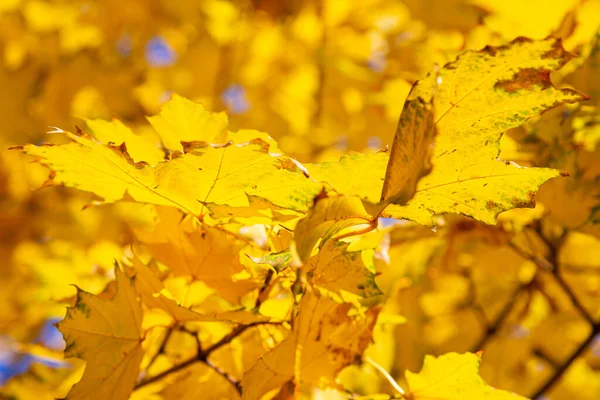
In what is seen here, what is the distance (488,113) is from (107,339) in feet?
1.12

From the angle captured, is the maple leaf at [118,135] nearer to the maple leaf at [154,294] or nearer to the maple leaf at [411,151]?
the maple leaf at [154,294]

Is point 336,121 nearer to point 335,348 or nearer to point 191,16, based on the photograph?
point 191,16

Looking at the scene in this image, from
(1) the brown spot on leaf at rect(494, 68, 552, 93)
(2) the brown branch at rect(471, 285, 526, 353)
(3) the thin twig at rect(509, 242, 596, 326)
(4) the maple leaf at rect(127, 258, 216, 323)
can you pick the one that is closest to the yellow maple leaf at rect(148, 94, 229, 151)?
(4) the maple leaf at rect(127, 258, 216, 323)

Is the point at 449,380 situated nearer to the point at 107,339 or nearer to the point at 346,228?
the point at 346,228

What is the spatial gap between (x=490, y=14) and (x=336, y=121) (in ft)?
2.62

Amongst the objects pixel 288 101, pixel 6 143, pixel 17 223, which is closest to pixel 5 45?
pixel 6 143

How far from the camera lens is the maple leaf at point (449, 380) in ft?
1.45

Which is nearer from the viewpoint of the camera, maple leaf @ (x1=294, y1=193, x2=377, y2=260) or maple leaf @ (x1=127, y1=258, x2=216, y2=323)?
maple leaf @ (x1=294, y1=193, x2=377, y2=260)

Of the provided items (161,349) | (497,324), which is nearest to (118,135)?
(161,349)

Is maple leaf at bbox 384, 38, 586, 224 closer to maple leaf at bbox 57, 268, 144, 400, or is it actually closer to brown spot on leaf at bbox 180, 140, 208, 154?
brown spot on leaf at bbox 180, 140, 208, 154

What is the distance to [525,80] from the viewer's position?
0.37 meters

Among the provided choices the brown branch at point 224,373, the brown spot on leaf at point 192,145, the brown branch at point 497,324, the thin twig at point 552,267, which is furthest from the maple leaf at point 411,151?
the brown branch at point 497,324

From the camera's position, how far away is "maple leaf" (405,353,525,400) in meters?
0.44

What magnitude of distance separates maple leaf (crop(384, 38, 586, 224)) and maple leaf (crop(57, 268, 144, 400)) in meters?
0.25
